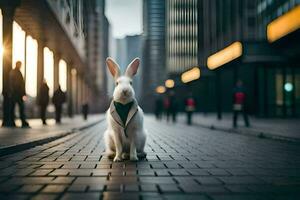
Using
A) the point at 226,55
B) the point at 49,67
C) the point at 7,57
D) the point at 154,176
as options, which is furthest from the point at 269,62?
the point at 154,176

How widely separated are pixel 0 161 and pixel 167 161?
2.67 meters

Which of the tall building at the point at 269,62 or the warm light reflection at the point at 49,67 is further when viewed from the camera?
the warm light reflection at the point at 49,67

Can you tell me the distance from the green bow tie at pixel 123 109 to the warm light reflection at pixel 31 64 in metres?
20.3

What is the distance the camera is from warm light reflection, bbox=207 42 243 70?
2648cm

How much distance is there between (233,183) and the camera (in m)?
5.00

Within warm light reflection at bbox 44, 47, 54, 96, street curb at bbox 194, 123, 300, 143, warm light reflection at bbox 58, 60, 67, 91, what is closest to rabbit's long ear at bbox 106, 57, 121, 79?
street curb at bbox 194, 123, 300, 143

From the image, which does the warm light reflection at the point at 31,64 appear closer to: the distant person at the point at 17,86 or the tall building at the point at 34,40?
the tall building at the point at 34,40

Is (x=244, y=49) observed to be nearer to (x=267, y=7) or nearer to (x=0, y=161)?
(x=267, y=7)

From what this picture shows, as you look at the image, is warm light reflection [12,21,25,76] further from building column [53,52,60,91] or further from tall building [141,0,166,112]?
tall building [141,0,166,112]

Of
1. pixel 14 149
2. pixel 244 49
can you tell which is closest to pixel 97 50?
pixel 244 49

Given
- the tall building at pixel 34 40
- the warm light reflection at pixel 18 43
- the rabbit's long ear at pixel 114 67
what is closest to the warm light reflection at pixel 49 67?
the tall building at pixel 34 40

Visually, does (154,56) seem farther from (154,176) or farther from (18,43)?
(154,176)

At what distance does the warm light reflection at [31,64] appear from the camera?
85.3 ft

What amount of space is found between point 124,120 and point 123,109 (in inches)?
6.5
